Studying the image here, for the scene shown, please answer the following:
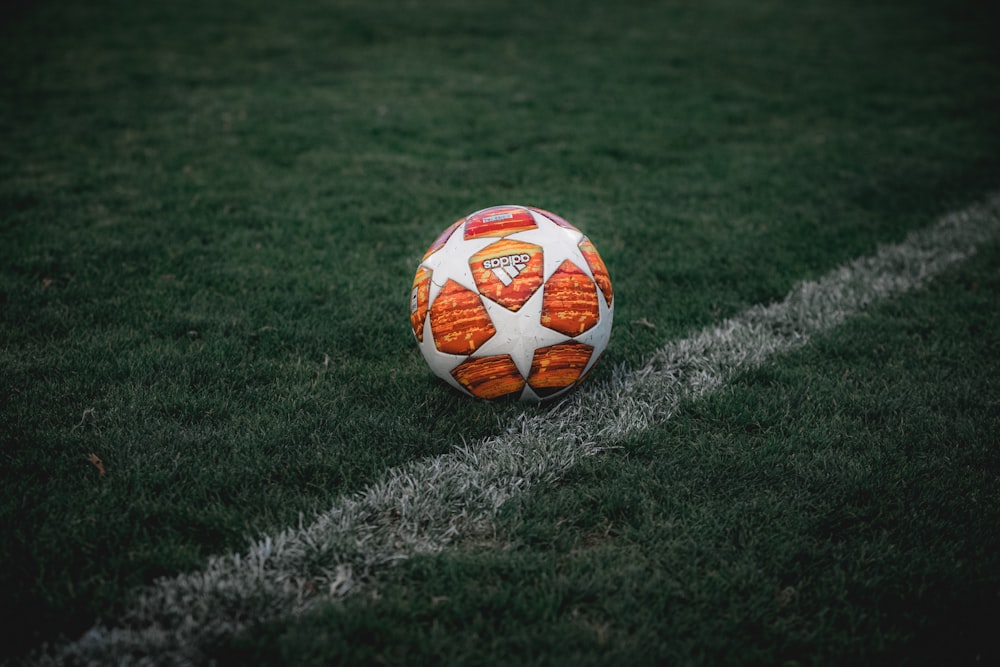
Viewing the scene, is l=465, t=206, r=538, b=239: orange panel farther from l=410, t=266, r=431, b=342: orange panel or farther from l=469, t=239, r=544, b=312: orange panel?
l=410, t=266, r=431, b=342: orange panel

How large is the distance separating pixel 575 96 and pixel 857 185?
3.69 metres

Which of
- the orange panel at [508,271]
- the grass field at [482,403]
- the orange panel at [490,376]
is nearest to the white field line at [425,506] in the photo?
the grass field at [482,403]

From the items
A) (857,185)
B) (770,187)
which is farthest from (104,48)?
(857,185)

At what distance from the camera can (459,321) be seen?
2861mm

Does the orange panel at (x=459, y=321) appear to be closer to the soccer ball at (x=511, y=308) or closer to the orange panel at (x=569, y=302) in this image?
the soccer ball at (x=511, y=308)

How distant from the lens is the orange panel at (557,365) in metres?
2.90

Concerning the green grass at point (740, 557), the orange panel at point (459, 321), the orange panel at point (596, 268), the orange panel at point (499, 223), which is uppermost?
the orange panel at point (499, 223)

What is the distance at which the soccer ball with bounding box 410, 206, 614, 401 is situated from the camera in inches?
112

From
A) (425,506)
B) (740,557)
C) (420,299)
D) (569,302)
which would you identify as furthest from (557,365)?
(740,557)

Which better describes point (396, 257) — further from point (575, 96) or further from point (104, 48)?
point (104, 48)

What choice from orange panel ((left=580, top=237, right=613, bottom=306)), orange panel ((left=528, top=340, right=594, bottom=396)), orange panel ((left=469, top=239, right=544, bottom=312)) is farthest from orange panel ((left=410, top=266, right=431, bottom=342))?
orange panel ((left=580, top=237, right=613, bottom=306))

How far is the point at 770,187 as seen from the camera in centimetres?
582

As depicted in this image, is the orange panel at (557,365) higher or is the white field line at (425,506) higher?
the orange panel at (557,365)

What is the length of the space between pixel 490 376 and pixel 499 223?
2.22ft
